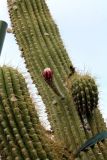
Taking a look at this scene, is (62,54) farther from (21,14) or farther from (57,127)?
(57,127)

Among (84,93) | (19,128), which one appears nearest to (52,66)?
(84,93)

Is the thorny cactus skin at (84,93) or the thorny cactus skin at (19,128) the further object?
the thorny cactus skin at (84,93)

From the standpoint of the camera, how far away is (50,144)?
3777mm

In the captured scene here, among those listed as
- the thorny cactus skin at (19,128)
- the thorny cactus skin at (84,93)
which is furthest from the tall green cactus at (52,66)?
the thorny cactus skin at (19,128)

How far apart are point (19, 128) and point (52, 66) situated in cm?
192

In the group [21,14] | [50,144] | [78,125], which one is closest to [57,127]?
[78,125]

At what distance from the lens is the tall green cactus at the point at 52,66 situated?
4625 millimetres

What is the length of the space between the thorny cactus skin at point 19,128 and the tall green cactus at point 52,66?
0.62 meters

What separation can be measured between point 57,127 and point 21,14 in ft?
5.93

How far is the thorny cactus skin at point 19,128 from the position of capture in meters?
3.59

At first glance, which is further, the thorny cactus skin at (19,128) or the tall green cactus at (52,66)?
the tall green cactus at (52,66)

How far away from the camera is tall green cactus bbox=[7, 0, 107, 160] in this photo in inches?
182

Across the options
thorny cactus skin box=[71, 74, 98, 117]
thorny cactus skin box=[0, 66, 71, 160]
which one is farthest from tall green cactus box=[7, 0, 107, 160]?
thorny cactus skin box=[0, 66, 71, 160]

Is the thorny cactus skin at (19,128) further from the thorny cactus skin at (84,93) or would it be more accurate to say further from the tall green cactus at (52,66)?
the thorny cactus skin at (84,93)
